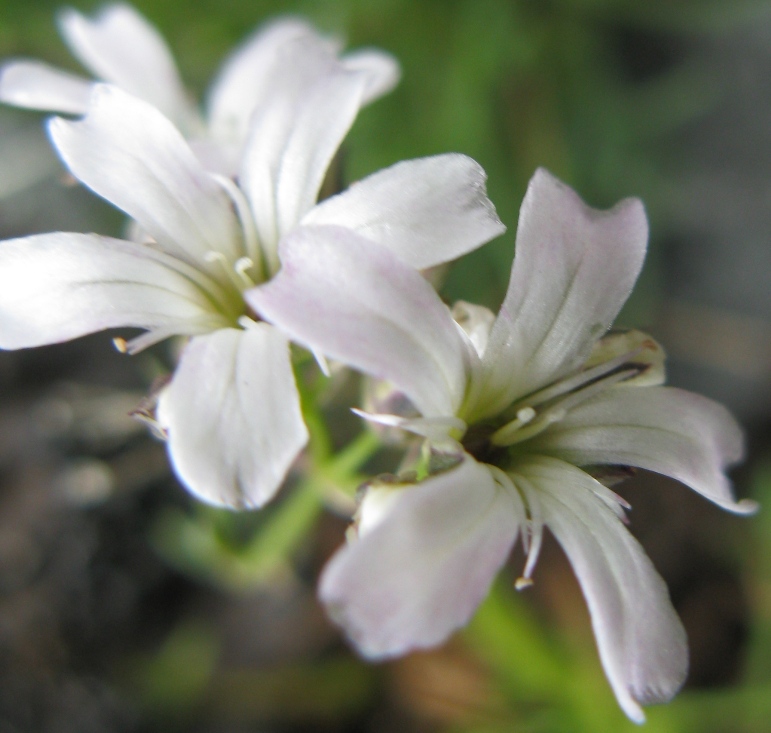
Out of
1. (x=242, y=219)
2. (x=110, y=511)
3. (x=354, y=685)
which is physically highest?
(x=242, y=219)

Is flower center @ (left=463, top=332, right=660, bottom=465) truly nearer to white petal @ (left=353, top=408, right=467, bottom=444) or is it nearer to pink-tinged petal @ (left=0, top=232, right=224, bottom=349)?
white petal @ (left=353, top=408, right=467, bottom=444)

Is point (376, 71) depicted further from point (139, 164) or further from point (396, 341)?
point (396, 341)

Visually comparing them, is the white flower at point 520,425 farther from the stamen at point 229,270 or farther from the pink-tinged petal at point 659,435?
the stamen at point 229,270

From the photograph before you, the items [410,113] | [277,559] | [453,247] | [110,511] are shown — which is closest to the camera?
[453,247]

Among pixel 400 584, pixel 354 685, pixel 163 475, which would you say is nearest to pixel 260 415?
pixel 400 584

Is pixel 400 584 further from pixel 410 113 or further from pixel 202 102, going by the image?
pixel 202 102

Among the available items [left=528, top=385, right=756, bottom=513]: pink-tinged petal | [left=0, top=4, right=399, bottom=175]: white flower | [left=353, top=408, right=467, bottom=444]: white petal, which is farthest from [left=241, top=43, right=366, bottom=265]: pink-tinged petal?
[left=528, top=385, right=756, bottom=513]: pink-tinged petal

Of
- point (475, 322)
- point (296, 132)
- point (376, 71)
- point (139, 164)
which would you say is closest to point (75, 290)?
point (139, 164)
